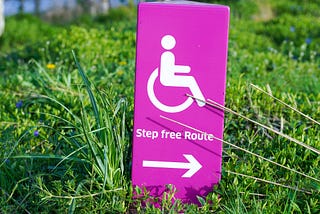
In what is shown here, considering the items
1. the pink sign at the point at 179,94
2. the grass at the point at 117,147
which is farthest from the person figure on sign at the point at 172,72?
the grass at the point at 117,147

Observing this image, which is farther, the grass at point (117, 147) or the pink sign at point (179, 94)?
the grass at point (117, 147)

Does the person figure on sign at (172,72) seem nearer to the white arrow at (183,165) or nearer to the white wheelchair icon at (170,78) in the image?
the white wheelchair icon at (170,78)

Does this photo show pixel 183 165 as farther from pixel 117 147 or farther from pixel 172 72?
pixel 172 72

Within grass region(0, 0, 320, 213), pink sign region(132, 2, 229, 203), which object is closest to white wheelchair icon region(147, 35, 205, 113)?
pink sign region(132, 2, 229, 203)

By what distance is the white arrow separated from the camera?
2734mm

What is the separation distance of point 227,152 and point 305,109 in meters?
0.84

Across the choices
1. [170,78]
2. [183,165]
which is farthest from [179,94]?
[183,165]

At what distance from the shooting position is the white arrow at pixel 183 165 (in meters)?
2.73

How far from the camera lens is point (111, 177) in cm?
275

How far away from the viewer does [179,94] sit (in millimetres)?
2658

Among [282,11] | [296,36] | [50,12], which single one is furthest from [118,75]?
[50,12]

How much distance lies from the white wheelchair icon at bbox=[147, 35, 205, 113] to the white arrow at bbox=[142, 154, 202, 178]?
0.81 ft

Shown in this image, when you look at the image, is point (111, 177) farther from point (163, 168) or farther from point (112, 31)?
point (112, 31)

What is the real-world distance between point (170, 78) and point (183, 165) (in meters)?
0.41
